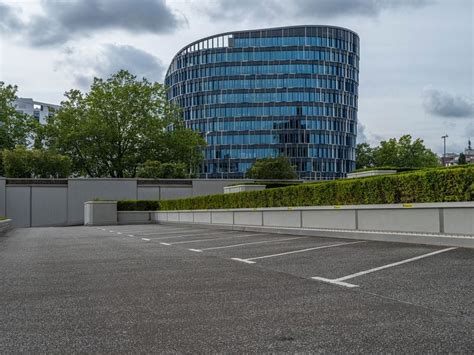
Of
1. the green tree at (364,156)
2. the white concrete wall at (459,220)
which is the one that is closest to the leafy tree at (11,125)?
the white concrete wall at (459,220)

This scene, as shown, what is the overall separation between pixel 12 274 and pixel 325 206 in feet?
33.7

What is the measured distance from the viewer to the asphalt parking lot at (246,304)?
405cm

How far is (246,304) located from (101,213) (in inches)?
1339

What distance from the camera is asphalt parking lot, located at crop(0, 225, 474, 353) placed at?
4051mm

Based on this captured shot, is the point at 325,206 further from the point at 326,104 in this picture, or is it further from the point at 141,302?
the point at 326,104

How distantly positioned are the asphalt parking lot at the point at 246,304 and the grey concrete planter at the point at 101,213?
28.2 meters

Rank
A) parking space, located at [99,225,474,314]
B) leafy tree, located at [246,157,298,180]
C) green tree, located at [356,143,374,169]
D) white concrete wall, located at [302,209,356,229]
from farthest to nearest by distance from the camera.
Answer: green tree, located at [356,143,374,169]
leafy tree, located at [246,157,298,180]
white concrete wall, located at [302,209,356,229]
parking space, located at [99,225,474,314]

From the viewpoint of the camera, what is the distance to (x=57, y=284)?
23.8 ft

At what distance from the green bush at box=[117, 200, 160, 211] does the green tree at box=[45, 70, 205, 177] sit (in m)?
19.7

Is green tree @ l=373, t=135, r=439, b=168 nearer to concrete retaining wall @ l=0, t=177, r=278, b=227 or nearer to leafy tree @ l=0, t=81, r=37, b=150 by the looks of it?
concrete retaining wall @ l=0, t=177, r=278, b=227

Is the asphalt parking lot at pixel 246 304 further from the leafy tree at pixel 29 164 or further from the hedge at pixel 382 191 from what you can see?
the leafy tree at pixel 29 164

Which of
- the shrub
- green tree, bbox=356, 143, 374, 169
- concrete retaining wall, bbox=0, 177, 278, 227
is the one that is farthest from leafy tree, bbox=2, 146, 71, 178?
green tree, bbox=356, 143, 374, 169

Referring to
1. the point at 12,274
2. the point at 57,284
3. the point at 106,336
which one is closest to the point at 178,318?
the point at 106,336

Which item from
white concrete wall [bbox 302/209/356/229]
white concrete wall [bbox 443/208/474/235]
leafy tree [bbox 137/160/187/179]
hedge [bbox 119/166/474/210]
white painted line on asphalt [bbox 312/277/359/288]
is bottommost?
white painted line on asphalt [bbox 312/277/359/288]
